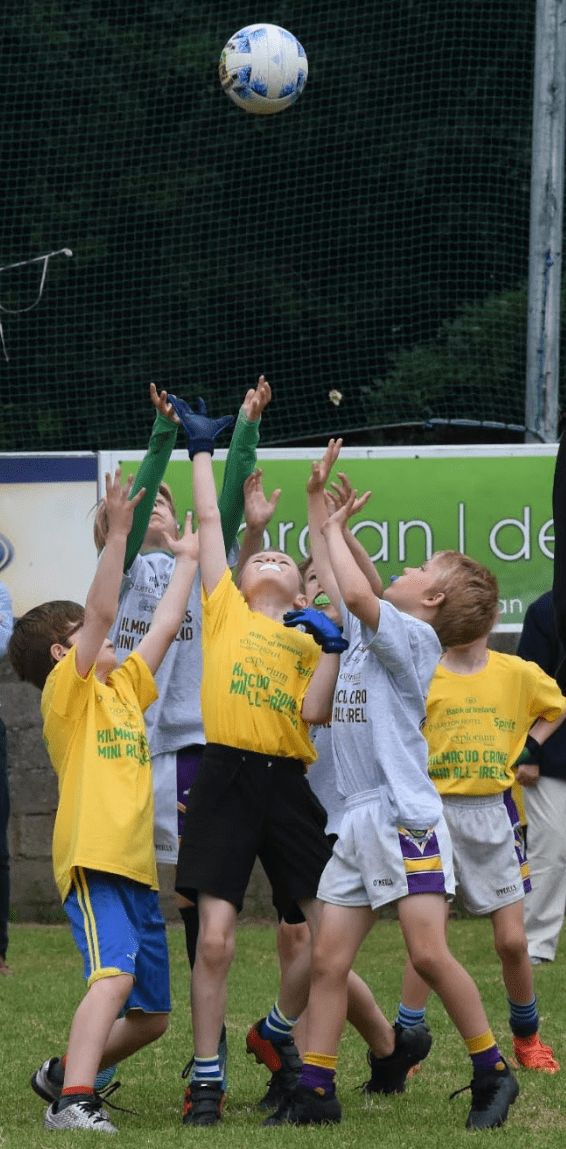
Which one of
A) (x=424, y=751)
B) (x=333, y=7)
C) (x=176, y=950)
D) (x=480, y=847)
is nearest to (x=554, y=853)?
(x=176, y=950)

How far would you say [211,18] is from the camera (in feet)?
37.5

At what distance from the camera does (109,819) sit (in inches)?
162

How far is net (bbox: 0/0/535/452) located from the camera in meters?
10.5

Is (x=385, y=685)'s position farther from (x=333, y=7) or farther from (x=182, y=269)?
(x=333, y=7)

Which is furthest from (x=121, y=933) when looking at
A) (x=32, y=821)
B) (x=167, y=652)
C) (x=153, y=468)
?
(x=32, y=821)

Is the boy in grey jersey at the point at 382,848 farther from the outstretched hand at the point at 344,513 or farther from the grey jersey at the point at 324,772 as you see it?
the grey jersey at the point at 324,772

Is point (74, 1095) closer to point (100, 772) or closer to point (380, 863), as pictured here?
point (100, 772)

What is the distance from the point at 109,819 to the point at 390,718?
78 cm

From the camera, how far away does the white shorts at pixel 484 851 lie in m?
4.87

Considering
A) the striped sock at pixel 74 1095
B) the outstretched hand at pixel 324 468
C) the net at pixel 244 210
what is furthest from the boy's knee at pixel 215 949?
the net at pixel 244 210

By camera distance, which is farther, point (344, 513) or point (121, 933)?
point (344, 513)

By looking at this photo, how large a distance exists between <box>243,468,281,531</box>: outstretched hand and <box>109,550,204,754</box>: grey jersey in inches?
10.5

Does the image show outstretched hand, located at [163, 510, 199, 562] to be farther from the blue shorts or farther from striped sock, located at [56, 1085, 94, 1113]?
striped sock, located at [56, 1085, 94, 1113]

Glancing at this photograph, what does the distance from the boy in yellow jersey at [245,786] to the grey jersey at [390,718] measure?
0.09 metres
